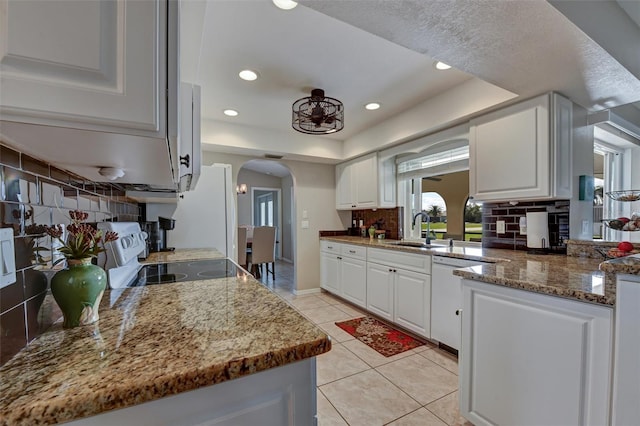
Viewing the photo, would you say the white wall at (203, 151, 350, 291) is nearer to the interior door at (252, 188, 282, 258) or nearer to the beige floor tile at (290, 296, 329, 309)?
the beige floor tile at (290, 296, 329, 309)

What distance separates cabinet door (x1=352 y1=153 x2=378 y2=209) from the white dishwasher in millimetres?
1390

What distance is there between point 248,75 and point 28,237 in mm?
1961

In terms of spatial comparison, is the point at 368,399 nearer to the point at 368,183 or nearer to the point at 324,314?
the point at 324,314

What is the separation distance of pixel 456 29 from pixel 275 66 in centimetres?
133

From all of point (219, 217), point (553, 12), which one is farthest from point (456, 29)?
point (219, 217)

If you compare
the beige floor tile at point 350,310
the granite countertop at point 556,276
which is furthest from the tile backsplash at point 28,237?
the beige floor tile at point 350,310

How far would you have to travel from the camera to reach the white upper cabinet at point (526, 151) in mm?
1920

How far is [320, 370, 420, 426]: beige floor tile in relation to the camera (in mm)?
1608

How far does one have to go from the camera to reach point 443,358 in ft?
7.36

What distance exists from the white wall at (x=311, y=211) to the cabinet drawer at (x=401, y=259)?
1.25 m

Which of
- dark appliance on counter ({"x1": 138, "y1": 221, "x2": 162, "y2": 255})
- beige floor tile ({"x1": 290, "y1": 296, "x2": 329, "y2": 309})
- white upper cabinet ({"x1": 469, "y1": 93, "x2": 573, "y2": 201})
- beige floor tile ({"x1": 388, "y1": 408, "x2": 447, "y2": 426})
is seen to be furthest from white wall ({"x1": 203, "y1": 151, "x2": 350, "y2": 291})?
beige floor tile ({"x1": 388, "y1": 408, "x2": 447, "y2": 426})

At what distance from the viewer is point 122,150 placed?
74 centimetres

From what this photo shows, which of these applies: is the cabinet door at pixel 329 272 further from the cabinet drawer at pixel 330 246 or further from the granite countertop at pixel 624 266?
the granite countertop at pixel 624 266

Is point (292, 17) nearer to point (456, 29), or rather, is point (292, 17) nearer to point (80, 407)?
point (456, 29)
